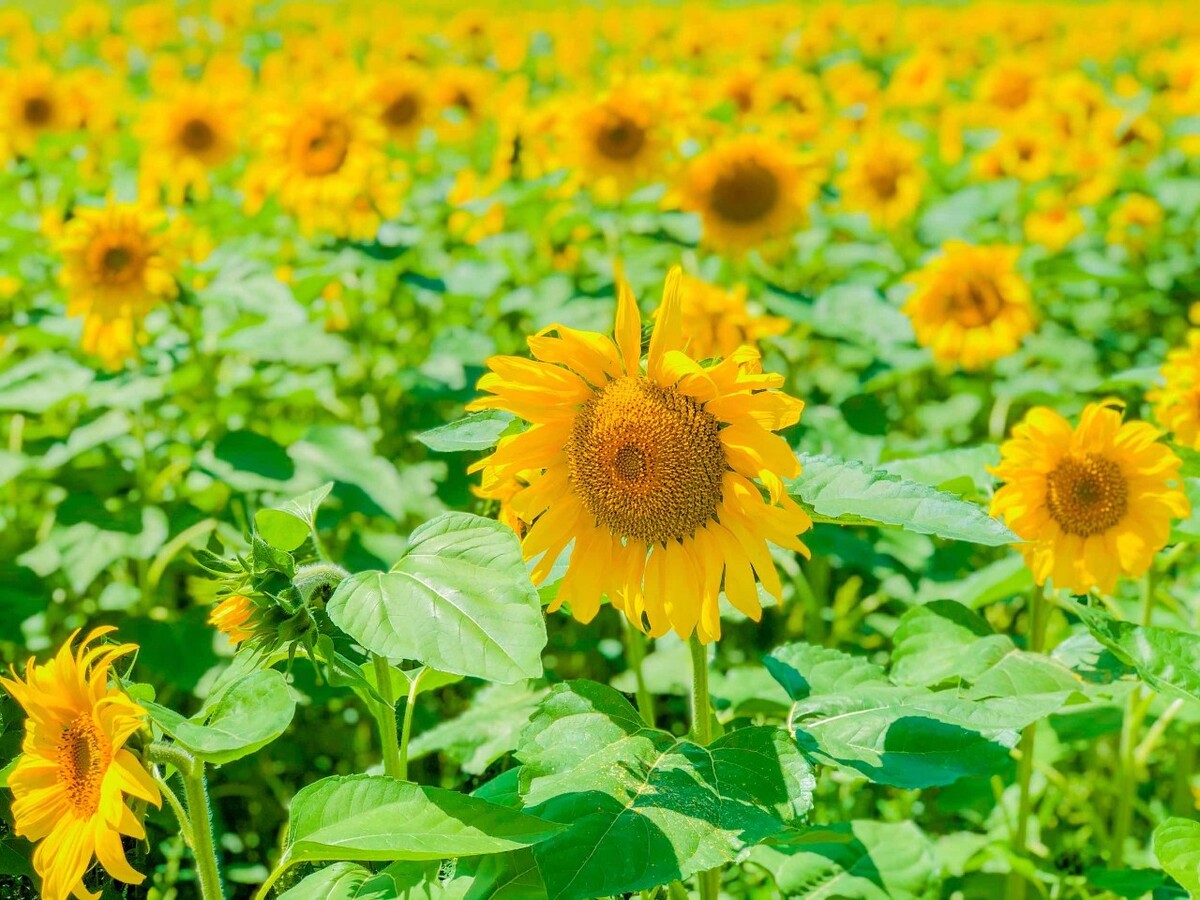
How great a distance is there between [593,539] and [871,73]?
7.22m

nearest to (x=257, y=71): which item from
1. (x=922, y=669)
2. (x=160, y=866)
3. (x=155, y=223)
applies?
(x=155, y=223)

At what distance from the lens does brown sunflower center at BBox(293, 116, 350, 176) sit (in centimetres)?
378

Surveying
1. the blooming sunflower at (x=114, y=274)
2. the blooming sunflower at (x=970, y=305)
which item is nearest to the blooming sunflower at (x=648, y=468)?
the blooming sunflower at (x=114, y=274)

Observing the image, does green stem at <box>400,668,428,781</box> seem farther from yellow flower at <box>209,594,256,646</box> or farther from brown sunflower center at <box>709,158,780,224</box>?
brown sunflower center at <box>709,158,780,224</box>

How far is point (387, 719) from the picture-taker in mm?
1387

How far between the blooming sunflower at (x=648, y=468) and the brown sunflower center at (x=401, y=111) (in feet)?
11.5

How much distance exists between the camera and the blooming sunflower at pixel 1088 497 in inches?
69.7

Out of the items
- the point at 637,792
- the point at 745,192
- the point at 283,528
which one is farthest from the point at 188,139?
the point at 637,792

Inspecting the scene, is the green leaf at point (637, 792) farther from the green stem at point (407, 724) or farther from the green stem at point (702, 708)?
the green stem at point (407, 724)

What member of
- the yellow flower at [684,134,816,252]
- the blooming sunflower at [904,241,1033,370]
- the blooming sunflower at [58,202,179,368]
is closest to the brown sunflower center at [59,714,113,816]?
the blooming sunflower at [58,202,179,368]

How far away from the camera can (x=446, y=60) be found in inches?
317

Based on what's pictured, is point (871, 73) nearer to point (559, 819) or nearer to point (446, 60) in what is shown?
point (446, 60)

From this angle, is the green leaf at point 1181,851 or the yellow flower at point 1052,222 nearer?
the green leaf at point 1181,851

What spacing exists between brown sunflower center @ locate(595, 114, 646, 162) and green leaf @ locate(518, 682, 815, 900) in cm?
287
